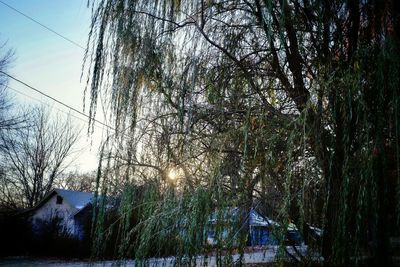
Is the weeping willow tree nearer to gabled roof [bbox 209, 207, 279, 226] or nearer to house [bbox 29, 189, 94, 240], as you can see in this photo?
gabled roof [bbox 209, 207, 279, 226]

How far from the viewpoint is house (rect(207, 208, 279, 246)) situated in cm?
176

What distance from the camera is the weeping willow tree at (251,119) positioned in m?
1.38

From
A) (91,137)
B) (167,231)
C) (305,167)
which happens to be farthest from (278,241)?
(91,137)

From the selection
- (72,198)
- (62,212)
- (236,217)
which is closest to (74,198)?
(72,198)

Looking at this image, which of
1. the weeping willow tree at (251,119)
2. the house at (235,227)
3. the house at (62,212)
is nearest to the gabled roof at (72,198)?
the house at (62,212)

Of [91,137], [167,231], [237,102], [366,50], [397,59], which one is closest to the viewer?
[397,59]

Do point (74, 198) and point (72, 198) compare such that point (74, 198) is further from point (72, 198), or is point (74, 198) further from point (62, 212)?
point (62, 212)

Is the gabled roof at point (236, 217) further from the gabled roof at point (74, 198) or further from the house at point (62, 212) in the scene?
the gabled roof at point (74, 198)

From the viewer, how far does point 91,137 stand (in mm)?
1979

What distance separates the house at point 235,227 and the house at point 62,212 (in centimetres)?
1381

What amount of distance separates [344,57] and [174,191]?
1130 mm

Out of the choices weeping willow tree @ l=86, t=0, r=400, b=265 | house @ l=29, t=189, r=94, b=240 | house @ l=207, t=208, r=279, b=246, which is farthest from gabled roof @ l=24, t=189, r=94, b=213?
house @ l=207, t=208, r=279, b=246

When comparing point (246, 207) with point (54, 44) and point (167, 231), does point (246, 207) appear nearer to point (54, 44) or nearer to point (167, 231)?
point (167, 231)

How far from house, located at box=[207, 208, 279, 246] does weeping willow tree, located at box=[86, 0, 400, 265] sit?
4 cm
